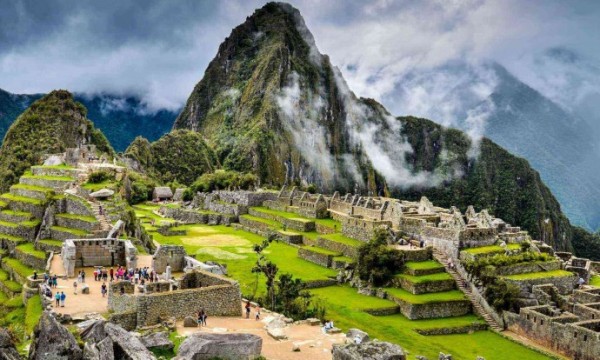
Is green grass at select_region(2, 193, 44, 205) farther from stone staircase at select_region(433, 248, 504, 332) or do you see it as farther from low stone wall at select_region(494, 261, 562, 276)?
low stone wall at select_region(494, 261, 562, 276)

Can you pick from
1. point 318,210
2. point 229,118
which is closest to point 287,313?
point 318,210

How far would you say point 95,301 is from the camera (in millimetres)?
21094

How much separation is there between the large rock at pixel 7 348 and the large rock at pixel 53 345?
0.69 m

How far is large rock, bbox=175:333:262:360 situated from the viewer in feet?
49.5

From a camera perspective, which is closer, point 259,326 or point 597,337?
point 259,326

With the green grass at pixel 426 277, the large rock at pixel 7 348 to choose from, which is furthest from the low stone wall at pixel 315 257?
the large rock at pixel 7 348

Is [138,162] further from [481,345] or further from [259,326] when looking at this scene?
[259,326]

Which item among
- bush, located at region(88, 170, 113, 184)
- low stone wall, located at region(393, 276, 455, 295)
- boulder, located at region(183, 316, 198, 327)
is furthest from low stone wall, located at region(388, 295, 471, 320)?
bush, located at region(88, 170, 113, 184)

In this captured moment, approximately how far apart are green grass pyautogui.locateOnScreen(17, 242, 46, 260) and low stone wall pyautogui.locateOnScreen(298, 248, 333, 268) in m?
18.2

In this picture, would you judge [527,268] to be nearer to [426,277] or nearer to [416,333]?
[426,277]

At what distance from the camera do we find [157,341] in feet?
53.3

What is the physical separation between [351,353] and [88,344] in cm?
544

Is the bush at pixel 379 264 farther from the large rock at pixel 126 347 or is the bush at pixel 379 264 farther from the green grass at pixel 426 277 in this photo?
the large rock at pixel 126 347

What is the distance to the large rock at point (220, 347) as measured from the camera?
15078mm
